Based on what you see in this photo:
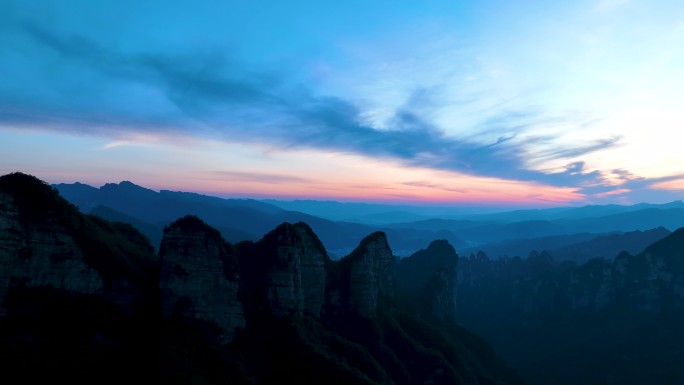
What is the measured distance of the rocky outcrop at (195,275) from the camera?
38156 mm

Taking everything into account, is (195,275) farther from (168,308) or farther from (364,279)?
(364,279)

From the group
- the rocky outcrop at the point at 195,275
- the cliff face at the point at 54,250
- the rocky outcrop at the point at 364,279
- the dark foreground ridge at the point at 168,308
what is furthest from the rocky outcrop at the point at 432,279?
the cliff face at the point at 54,250

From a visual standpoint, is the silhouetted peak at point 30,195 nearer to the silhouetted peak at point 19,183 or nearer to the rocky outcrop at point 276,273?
the silhouetted peak at point 19,183

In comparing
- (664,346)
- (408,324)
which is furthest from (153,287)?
(664,346)

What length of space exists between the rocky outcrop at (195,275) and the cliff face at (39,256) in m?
5.57

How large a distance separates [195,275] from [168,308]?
350 cm

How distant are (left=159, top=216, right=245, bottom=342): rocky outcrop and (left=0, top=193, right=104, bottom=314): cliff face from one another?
5.57 m

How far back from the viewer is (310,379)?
4038 cm

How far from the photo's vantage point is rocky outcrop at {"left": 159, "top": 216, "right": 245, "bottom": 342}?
38156mm

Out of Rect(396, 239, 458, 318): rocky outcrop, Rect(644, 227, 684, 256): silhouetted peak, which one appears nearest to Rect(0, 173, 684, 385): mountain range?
Rect(396, 239, 458, 318): rocky outcrop

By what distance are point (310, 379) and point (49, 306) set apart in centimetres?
2192

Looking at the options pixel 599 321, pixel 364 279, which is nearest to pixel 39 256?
pixel 364 279

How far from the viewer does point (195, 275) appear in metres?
38.5

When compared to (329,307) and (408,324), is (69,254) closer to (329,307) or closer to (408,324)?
(329,307)
